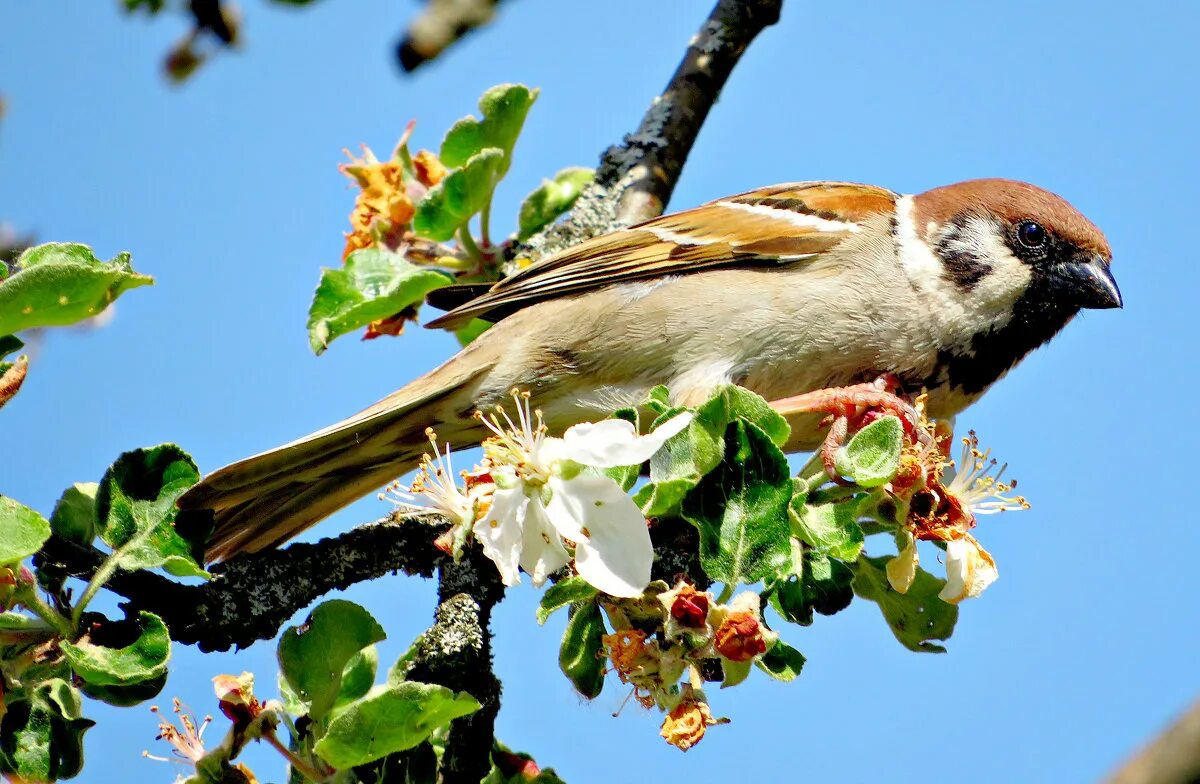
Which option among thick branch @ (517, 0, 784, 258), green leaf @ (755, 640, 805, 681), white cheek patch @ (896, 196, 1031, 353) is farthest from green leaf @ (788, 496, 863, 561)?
thick branch @ (517, 0, 784, 258)

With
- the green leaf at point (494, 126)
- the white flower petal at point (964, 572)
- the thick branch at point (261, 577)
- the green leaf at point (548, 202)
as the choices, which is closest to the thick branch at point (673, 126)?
the green leaf at point (548, 202)

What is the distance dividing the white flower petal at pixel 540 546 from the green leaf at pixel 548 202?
1.73 metres

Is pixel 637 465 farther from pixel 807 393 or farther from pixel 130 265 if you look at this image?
pixel 807 393

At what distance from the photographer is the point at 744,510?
187 centimetres

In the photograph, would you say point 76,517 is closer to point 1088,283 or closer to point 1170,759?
point 1170,759

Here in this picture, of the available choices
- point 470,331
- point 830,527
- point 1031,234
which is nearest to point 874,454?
point 830,527

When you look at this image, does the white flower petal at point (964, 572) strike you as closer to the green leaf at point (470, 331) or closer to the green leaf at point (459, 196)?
the green leaf at point (459, 196)

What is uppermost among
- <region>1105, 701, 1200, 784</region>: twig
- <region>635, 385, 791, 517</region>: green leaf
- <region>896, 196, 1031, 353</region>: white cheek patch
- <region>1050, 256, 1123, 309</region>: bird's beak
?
<region>896, 196, 1031, 353</region>: white cheek patch

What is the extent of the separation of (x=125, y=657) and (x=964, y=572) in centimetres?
136

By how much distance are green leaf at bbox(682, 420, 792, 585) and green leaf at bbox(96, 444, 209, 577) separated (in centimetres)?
86

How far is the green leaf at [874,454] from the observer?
1898mm

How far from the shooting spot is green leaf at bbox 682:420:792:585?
184 centimetres

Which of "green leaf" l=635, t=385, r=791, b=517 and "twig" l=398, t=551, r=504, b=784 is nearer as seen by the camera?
"green leaf" l=635, t=385, r=791, b=517

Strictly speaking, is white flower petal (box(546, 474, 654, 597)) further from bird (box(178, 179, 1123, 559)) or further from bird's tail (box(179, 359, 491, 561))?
bird (box(178, 179, 1123, 559))
